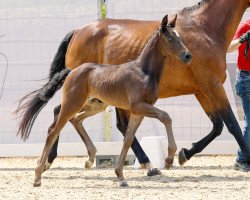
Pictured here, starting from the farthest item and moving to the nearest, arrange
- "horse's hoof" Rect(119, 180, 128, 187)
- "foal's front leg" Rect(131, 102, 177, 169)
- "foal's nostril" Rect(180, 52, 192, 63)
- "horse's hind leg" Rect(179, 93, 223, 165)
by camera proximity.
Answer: "horse's hind leg" Rect(179, 93, 223, 165)
"horse's hoof" Rect(119, 180, 128, 187)
"foal's nostril" Rect(180, 52, 192, 63)
"foal's front leg" Rect(131, 102, 177, 169)

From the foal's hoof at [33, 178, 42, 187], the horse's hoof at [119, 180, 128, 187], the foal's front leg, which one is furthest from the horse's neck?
the foal's hoof at [33, 178, 42, 187]

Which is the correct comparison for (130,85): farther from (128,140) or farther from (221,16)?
(221,16)

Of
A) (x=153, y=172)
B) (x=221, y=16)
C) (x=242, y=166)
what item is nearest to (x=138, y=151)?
(x=153, y=172)

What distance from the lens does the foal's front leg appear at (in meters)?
7.71

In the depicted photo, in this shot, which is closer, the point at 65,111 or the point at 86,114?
the point at 65,111

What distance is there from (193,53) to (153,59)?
3.75 feet

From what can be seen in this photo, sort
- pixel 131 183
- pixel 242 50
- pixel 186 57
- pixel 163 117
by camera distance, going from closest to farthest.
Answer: pixel 163 117
pixel 186 57
pixel 131 183
pixel 242 50

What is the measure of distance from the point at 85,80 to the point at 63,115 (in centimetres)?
43

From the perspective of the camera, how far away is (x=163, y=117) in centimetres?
773

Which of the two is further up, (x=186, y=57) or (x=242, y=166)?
(x=186, y=57)

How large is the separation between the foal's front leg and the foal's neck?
1.28ft

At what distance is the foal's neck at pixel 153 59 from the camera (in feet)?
26.5

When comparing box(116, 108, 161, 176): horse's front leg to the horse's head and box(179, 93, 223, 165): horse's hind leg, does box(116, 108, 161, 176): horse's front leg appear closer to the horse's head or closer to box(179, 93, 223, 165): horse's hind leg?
box(179, 93, 223, 165): horse's hind leg

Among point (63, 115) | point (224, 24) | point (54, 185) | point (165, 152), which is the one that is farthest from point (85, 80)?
point (165, 152)
